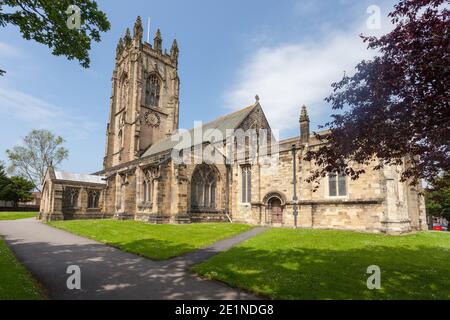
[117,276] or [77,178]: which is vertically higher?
[77,178]

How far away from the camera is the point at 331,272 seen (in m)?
7.97

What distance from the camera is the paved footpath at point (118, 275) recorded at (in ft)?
20.2

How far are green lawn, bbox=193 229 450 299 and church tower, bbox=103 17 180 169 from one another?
3314 centimetres

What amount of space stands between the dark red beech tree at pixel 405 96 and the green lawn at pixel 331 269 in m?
3.10

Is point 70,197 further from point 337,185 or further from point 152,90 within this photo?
point 337,185

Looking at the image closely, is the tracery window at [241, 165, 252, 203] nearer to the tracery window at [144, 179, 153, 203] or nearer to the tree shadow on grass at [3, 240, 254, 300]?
the tracery window at [144, 179, 153, 203]

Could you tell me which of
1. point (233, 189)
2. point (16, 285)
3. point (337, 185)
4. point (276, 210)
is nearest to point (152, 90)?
point (233, 189)

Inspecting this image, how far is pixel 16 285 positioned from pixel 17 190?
52.3m

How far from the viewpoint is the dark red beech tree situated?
5.20 metres

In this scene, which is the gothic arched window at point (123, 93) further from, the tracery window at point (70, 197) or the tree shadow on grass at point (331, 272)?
the tree shadow on grass at point (331, 272)
